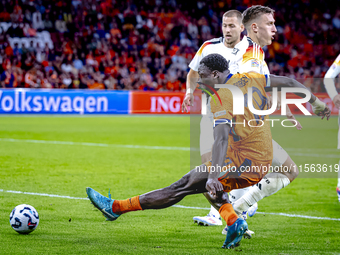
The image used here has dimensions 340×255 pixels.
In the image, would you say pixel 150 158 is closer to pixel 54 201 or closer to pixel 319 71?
pixel 54 201

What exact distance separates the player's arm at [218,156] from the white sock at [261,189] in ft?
2.71

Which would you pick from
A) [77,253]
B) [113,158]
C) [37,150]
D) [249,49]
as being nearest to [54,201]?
[77,253]

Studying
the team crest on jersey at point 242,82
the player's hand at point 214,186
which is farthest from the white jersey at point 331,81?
the player's hand at point 214,186

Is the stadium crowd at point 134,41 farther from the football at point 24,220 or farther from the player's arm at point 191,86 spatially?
the football at point 24,220

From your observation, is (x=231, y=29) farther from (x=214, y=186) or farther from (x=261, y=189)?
(x=214, y=186)

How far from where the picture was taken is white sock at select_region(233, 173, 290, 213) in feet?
15.3

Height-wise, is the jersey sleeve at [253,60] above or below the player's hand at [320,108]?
above

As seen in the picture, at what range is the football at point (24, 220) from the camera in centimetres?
459

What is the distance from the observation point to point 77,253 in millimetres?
4062

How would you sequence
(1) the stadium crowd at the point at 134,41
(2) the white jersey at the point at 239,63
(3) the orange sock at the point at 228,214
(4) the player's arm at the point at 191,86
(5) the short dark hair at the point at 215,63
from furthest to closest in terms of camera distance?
(1) the stadium crowd at the point at 134,41
(4) the player's arm at the point at 191,86
(2) the white jersey at the point at 239,63
(5) the short dark hair at the point at 215,63
(3) the orange sock at the point at 228,214

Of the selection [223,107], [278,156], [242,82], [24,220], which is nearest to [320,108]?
[278,156]

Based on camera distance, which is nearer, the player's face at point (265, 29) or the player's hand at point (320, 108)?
the player's hand at point (320, 108)

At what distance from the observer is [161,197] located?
4449 millimetres

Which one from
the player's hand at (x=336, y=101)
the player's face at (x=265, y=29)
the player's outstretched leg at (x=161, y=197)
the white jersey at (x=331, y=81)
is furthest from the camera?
the white jersey at (x=331, y=81)
